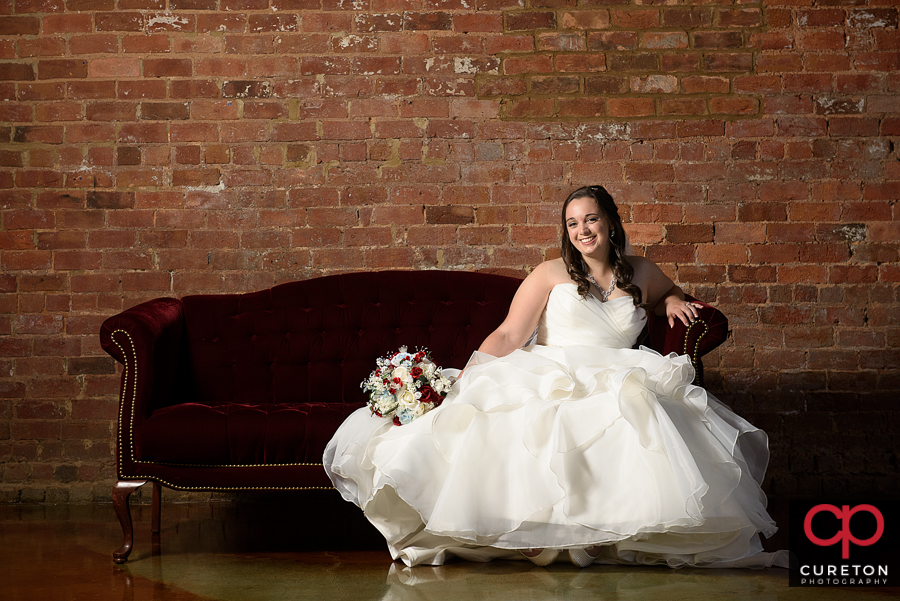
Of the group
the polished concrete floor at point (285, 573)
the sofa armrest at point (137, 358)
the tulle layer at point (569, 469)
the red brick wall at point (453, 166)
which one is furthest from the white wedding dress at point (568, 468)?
the red brick wall at point (453, 166)

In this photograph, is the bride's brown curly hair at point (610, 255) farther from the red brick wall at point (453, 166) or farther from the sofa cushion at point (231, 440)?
the sofa cushion at point (231, 440)

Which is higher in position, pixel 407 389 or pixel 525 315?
pixel 525 315

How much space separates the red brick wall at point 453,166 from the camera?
154 inches

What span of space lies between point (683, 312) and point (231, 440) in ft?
6.28

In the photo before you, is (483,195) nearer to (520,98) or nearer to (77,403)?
(520,98)

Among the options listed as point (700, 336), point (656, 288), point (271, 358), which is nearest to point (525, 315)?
point (656, 288)

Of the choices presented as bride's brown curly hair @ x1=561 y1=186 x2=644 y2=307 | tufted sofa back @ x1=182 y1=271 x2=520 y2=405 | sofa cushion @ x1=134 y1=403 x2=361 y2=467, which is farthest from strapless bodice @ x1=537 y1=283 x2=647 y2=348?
sofa cushion @ x1=134 y1=403 x2=361 y2=467

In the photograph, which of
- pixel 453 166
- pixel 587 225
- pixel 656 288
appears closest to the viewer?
pixel 587 225

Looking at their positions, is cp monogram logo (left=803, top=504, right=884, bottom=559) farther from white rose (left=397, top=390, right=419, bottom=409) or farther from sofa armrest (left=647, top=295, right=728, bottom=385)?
white rose (left=397, top=390, right=419, bottom=409)

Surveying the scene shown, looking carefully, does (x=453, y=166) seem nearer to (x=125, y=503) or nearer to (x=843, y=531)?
(x=125, y=503)

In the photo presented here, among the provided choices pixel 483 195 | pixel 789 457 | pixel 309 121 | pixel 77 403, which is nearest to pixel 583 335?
pixel 483 195

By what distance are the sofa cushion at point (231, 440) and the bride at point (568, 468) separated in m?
0.15

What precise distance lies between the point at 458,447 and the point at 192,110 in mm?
2573

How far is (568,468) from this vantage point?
7.70ft
